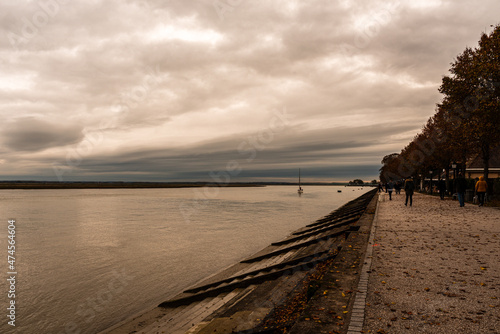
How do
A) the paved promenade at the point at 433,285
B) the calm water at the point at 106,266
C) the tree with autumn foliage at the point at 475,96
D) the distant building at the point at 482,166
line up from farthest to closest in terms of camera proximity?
the distant building at the point at 482,166 < the tree with autumn foliage at the point at 475,96 < the calm water at the point at 106,266 < the paved promenade at the point at 433,285

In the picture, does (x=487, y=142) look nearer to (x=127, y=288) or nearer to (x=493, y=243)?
(x=493, y=243)

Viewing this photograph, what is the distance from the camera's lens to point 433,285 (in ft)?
21.9

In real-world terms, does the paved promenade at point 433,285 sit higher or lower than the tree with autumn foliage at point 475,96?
lower

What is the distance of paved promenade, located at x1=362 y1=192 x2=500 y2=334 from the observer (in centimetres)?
489

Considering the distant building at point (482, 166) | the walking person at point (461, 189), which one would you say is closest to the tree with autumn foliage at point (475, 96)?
the walking person at point (461, 189)

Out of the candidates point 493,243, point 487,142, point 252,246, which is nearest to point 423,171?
point 487,142

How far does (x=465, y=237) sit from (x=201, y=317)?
33.3 feet

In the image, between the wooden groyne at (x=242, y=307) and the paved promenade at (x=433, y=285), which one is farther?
the wooden groyne at (x=242, y=307)

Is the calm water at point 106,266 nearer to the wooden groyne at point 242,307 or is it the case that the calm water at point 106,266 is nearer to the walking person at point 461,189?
the wooden groyne at point 242,307

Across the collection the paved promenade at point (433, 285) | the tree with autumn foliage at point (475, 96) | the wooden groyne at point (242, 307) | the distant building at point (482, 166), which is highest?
the tree with autumn foliage at point (475, 96)

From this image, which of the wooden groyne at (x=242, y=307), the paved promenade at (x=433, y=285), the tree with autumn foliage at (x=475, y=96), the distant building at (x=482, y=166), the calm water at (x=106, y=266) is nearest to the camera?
the paved promenade at (x=433, y=285)

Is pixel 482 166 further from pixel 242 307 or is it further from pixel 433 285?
pixel 242 307

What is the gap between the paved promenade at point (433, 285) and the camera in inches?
193

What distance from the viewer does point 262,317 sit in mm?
6250
